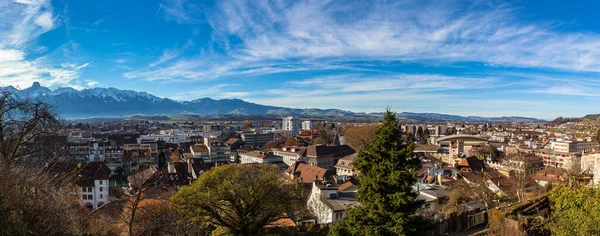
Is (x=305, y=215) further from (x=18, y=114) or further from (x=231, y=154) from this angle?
(x=231, y=154)

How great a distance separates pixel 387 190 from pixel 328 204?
7659mm

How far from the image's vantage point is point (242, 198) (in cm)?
1397

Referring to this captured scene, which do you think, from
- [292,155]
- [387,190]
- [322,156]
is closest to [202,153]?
[292,155]

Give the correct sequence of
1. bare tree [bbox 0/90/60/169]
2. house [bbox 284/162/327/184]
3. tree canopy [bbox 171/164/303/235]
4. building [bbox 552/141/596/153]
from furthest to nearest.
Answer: building [bbox 552/141/596/153] → house [bbox 284/162/327/184] → tree canopy [bbox 171/164/303/235] → bare tree [bbox 0/90/60/169]

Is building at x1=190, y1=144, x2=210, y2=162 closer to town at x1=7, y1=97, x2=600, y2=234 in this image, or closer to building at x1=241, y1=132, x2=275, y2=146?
town at x1=7, y1=97, x2=600, y2=234

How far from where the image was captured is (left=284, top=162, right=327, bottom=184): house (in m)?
33.1

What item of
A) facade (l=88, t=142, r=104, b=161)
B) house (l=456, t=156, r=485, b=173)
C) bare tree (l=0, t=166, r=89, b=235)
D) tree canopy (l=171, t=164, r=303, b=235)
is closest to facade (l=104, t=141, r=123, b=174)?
facade (l=88, t=142, r=104, b=161)

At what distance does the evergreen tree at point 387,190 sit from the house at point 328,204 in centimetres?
591

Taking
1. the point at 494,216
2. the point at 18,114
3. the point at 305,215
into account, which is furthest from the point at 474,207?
the point at 18,114

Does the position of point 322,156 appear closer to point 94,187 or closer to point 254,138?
point 94,187

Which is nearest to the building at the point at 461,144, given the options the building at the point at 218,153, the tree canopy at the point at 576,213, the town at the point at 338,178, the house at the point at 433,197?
the town at the point at 338,178

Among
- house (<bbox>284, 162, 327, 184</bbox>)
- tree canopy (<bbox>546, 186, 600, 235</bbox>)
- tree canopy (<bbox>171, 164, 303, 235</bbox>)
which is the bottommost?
house (<bbox>284, 162, 327, 184</bbox>)

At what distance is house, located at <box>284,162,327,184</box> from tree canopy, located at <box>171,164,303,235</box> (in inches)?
695

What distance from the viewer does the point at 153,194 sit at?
824 inches
